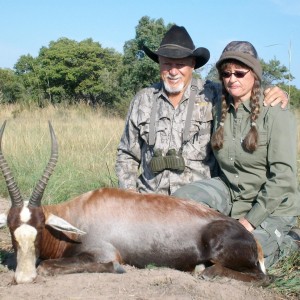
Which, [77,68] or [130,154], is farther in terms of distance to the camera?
[77,68]

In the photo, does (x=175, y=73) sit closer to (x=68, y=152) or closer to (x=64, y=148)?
(x=68, y=152)

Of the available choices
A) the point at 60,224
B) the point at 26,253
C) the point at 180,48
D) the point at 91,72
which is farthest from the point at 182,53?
the point at 91,72

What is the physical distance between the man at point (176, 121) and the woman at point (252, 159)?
1.40 ft

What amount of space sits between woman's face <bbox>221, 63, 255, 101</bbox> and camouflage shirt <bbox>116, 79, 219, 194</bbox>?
0.76 metres

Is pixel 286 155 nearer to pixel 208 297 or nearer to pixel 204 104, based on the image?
pixel 204 104

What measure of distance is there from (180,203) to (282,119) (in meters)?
1.33

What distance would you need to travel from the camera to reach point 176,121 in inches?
240

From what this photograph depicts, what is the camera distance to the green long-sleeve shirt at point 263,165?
5.10 m

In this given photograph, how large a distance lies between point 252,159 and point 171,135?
1.12 metres

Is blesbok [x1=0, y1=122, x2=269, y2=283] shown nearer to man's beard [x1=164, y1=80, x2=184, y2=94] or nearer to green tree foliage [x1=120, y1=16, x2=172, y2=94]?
man's beard [x1=164, y1=80, x2=184, y2=94]

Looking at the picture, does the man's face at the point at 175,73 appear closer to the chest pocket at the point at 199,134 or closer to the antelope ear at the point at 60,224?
the chest pocket at the point at 199,134

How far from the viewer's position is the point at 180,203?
4820 millimetres

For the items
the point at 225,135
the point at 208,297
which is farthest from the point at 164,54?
the point at 208,297

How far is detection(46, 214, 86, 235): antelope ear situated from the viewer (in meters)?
4.45
